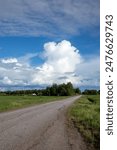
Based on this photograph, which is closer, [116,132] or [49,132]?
[116,132]

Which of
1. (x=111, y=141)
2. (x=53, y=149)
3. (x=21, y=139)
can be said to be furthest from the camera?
(x=21, y=139)

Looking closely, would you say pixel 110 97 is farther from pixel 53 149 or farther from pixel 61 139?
pixel 61 139

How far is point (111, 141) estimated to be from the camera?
10680mm

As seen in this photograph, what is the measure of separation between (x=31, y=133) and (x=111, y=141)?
544 cm

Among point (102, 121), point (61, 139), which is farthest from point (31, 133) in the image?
A: point (102, 121)

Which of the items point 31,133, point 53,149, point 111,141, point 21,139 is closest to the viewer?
point 111,141

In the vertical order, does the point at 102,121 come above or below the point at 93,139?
above

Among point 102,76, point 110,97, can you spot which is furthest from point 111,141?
point 102,76

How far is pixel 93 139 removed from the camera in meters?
13.6

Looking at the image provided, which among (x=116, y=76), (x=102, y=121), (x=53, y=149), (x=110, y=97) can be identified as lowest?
(x=53, y=149)

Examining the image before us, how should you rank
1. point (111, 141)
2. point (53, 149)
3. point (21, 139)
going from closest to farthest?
point (111, 141)
point (53, 149)
point (21, 139)

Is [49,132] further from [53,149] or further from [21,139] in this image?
[53,149]

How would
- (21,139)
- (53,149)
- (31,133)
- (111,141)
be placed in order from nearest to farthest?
1. (111,141)
2. (53,149)
3. (21,139)
4. (31,133)

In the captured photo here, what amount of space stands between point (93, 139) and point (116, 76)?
3.87 meters
